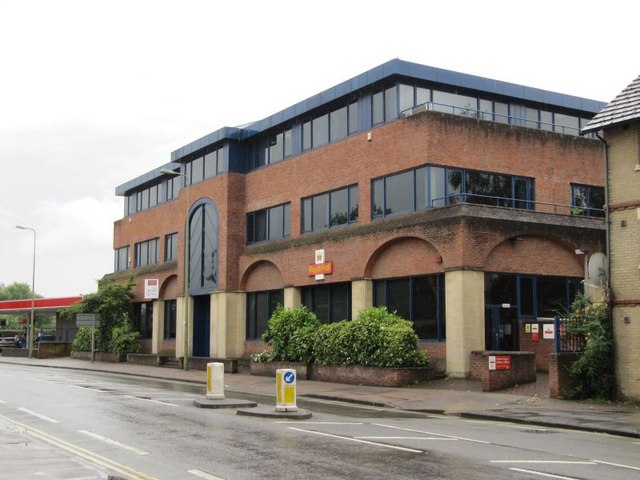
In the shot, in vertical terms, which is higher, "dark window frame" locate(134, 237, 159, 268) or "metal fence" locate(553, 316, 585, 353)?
"dark window frame" locate(134, 237, 159, 268)

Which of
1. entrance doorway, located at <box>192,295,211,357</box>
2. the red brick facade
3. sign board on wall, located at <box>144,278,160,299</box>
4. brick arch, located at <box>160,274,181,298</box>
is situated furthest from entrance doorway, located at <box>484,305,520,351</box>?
sign board on wall, located at <box>144,278,160,299</box>

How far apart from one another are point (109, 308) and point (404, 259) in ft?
93.8

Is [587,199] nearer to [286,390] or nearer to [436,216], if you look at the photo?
[436,216]

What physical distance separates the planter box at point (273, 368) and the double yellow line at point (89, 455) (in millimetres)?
→ 16344

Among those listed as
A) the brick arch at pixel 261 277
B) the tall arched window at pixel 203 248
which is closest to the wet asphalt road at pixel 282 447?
the brick arch at pixel 261 277

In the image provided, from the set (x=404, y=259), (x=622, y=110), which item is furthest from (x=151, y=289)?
(x=622, y=110)

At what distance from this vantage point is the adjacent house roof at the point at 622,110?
2043cm

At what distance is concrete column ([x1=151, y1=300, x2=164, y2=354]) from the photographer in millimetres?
50188

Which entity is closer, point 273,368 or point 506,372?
point 506,372

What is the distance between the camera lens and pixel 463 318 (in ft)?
87.7

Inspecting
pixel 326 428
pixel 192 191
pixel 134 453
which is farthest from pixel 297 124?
pixel 134 453

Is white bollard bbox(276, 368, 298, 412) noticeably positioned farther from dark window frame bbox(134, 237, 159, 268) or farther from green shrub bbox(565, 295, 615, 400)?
dark window frame bbox(134, 237, 159, 268)

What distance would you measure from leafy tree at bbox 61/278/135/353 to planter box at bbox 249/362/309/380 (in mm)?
20146

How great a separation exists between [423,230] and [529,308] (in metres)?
5.05
